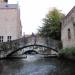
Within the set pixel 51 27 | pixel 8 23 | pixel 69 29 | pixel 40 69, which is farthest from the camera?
pixel 8 23

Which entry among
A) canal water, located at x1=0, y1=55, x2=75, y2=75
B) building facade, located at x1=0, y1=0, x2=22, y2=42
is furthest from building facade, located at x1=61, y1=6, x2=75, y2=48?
building facade, located at x1=0, y1=0, x2=22, y2=42

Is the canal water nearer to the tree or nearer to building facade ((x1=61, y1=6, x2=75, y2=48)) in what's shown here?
building facade ((x1=61, y1=6, x2=75, y2=48))

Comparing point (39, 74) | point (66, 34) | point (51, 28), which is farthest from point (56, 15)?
point (39, 74)

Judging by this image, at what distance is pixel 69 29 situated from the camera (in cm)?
3316

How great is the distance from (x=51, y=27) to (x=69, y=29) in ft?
27.6

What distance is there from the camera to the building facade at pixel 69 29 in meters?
31.1

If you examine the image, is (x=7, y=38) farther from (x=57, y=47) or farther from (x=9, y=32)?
(x=57, y=47)

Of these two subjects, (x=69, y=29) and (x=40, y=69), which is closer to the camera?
(x=40, y=69)

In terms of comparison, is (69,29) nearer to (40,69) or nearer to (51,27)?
(51,27)

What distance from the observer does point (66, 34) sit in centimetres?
3506

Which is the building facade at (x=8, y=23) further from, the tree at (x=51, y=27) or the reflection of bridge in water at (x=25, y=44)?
the reflection of bridge in water at (x=25, y=44)

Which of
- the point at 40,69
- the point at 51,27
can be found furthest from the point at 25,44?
the point at 40,69

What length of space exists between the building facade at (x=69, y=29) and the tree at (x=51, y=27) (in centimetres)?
426

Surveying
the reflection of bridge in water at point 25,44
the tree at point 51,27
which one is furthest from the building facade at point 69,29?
the tree at point 51,27
